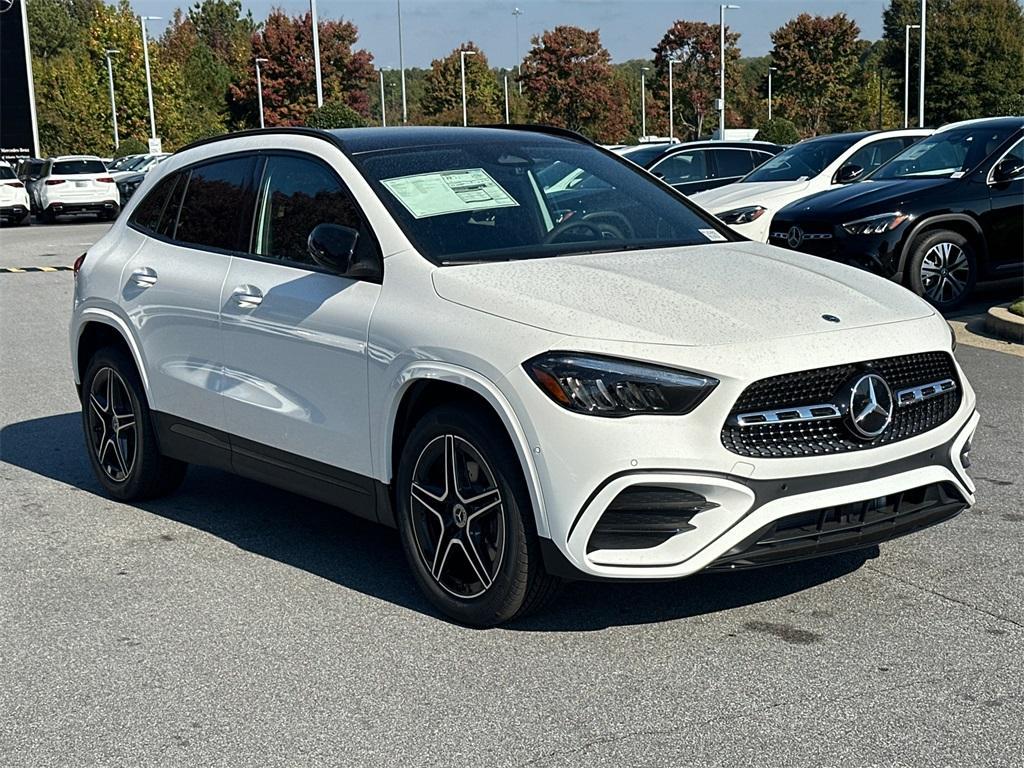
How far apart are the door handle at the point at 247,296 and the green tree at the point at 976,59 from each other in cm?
6931

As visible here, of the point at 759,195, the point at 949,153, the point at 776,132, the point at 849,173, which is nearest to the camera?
the point at 949,153

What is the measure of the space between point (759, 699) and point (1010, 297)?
9820 mm

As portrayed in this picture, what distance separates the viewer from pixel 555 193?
218 inches

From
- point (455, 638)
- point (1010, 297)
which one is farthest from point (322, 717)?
point (1010, 297)

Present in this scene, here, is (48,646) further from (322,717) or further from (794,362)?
(794,362)

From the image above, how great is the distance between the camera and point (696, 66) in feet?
305

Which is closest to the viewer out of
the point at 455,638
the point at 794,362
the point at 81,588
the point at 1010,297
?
the point at 794,362

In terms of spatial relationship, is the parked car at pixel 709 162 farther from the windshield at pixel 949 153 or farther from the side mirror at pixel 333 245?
the side mirror at pixel 333 245

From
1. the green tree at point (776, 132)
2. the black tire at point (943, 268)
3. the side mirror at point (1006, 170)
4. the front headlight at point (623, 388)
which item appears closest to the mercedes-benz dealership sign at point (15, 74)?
the green tree at point (776, 132)

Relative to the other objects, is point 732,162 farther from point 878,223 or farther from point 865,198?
point 878,223

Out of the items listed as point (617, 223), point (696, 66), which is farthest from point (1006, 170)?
point (696, 66)

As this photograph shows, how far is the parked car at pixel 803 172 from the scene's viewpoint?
47.2ft

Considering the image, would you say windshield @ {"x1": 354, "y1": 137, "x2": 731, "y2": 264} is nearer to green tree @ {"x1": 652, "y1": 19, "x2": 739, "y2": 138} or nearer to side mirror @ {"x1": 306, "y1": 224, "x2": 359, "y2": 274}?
side mirror @ {"x1": 306, "y1": 224, "x2": 359, "y2": 274}

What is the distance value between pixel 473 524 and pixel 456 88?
3678 inches
